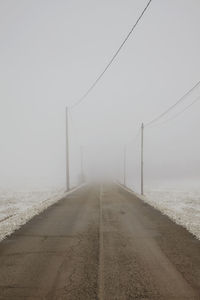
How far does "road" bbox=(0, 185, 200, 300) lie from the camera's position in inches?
181

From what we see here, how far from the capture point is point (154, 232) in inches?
361

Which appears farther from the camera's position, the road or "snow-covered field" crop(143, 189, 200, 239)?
"snow-covered field" crop(143, 189, 200, 239)

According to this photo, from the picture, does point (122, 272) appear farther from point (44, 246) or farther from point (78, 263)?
point (44, 246)

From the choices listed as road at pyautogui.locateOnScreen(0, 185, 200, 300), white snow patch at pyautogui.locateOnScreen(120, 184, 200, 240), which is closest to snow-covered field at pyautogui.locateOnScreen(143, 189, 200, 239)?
white snow patch at pyautogui.locateOnScreen(120, 184, 200, 240)

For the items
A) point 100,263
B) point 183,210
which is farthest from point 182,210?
point 100,263

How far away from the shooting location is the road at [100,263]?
15.0 ft

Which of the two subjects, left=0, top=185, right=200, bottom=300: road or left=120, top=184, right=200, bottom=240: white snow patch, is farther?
left=120, top=184, right=200, bottom=240: white snow patch

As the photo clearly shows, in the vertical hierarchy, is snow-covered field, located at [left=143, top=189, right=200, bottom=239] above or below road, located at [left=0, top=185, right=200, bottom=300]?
below

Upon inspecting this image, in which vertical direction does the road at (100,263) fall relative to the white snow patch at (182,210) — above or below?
above

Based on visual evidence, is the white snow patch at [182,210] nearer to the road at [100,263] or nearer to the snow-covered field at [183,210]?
the snow-covered field at [183,210]

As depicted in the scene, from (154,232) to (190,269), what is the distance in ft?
11.8

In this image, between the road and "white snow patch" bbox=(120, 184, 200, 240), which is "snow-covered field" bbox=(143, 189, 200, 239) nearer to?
"white snow patch" bbox=(120, 184, 200, 240)

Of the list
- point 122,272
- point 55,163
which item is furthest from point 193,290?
point 55,163

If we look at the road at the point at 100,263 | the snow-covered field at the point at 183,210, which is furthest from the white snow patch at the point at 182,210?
the road at the point at 100,263
